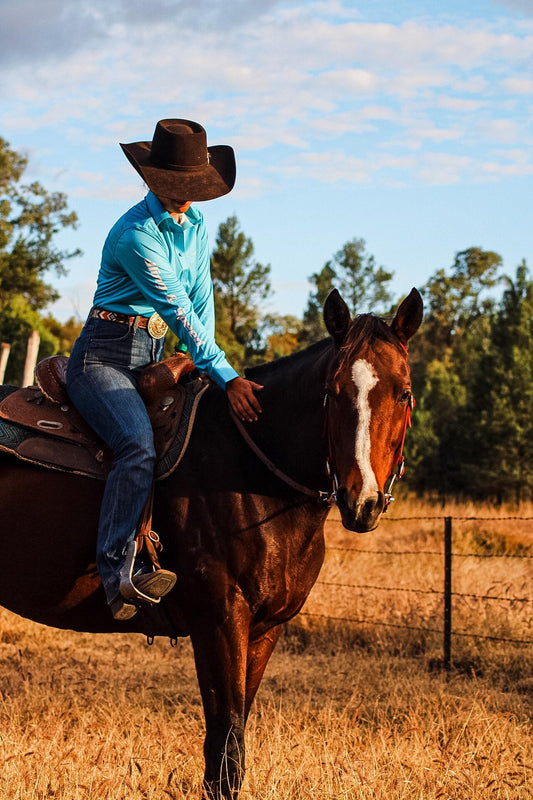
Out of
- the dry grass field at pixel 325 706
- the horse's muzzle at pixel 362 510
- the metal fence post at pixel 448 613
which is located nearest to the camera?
the horse's muzzle at pixel 362 510

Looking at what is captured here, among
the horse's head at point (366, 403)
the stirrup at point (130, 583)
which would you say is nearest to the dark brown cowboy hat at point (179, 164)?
the horse's head at point (366, 403)

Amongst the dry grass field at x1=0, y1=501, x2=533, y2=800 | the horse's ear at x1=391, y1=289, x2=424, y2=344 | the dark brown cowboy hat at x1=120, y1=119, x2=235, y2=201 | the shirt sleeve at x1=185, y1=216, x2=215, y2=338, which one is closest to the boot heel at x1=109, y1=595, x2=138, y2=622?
the dry grass field at x1=0, y1=501, x2=533, y2=800

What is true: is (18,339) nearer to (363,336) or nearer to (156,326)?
(156,326)

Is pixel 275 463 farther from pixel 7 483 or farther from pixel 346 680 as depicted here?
pixel 346 680

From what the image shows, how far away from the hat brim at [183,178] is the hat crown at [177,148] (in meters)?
0.04

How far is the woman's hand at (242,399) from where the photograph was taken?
393 centimetres

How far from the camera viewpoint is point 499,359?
25078 millimetres

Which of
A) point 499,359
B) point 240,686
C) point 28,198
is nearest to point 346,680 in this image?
point 240,686

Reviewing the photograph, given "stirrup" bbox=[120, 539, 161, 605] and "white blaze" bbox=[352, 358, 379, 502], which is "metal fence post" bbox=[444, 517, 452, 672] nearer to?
"stirrup" bbox=[120, 539, 161, 605]

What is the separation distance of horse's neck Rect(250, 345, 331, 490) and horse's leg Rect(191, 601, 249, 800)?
2.41 ft

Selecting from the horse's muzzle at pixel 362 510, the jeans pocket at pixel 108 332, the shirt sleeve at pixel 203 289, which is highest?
the shirt sleeve at pixel 203 289

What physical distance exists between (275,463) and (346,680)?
13.6 ft

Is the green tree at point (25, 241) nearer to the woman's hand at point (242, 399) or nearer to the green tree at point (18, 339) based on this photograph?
the green tree at point (18, 339)

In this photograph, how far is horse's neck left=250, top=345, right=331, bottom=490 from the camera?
383 centimetres
